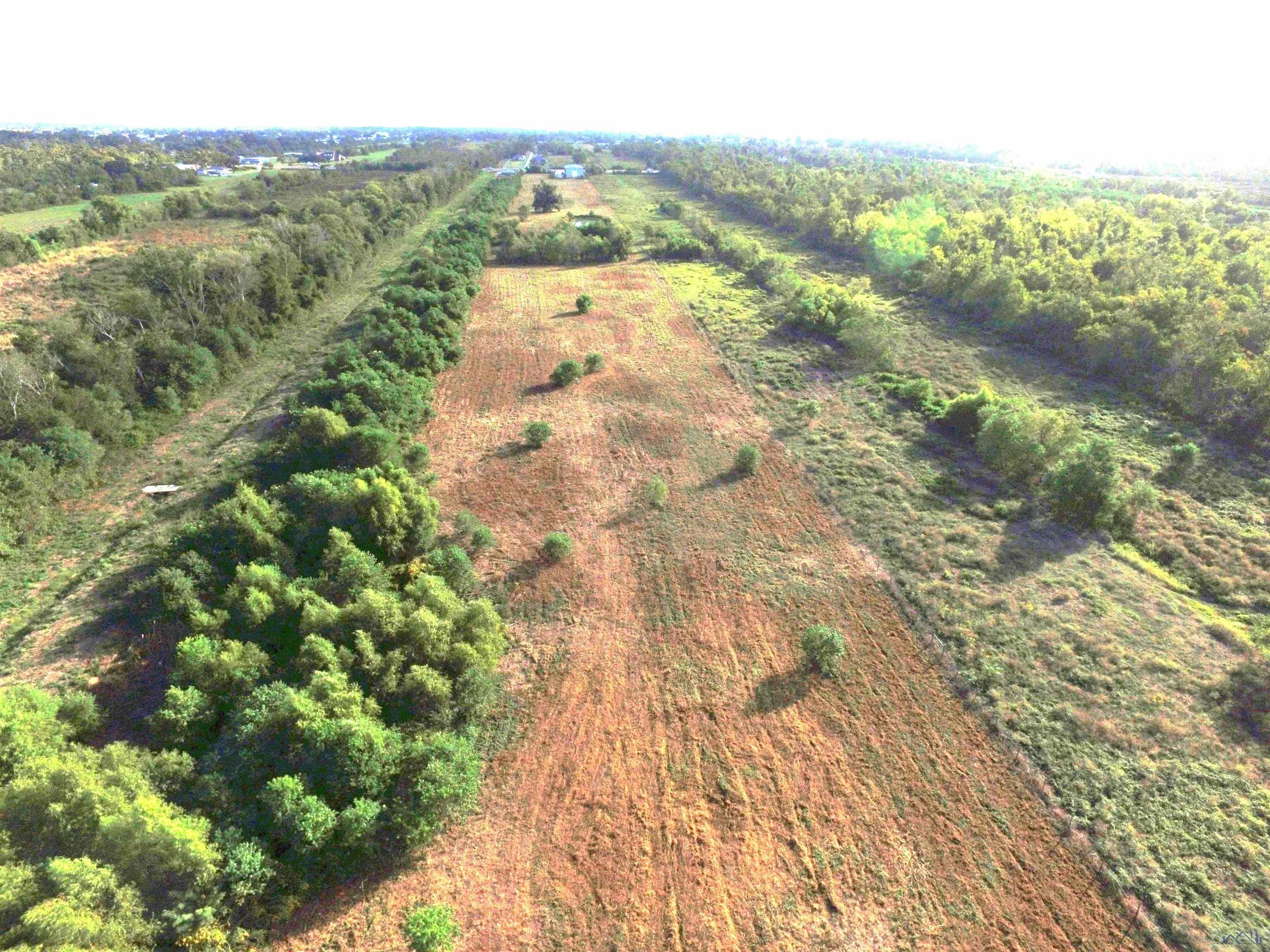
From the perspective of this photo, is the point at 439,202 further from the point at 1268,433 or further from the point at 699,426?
the point at 1268,433

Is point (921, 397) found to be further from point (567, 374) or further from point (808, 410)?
point (567, 374)

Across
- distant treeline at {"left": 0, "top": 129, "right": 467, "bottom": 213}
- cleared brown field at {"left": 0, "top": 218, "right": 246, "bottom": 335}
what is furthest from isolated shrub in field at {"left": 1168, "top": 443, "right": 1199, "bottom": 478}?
distant treeline at {"left": 0, "top": 129, "right": 467, "bottom": 213}

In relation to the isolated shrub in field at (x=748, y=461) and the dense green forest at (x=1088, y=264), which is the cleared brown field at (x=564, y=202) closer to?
the dense green forest at (x=1088, y=264)

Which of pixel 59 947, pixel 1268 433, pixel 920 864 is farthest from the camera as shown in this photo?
pixel 1268 433

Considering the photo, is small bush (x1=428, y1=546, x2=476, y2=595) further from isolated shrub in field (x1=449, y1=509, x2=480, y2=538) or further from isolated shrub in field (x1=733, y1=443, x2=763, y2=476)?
isolated shrub in field (x1=733, y1=443, x2=763, y2=476)

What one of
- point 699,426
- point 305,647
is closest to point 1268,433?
point 699,426
